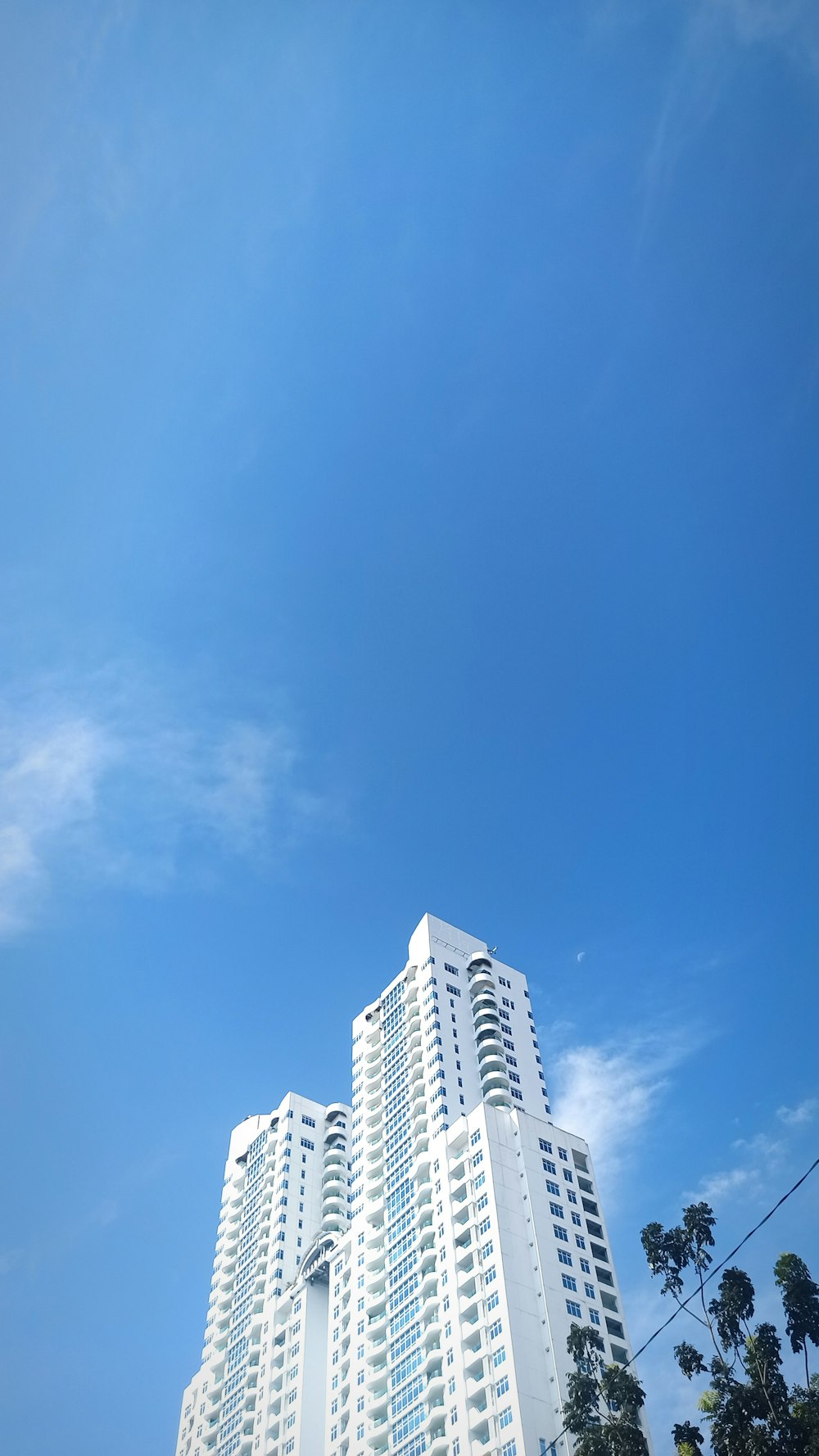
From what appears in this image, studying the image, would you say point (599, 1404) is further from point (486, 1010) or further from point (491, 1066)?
point (486, 1010)

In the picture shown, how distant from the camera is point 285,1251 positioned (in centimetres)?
11719

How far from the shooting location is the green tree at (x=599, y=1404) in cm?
6125

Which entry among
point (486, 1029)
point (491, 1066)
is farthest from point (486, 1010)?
point (491, 1066)

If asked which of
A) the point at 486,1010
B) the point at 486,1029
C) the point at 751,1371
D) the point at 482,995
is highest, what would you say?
the point at 482,995

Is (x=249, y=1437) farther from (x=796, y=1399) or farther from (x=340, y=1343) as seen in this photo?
(x=796, y=1399)

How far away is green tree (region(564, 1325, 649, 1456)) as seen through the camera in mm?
61250

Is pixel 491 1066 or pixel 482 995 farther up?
pixel 482 995

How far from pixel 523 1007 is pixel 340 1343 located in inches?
1324

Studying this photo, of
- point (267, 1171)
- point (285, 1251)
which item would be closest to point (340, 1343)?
point (285, 1251)

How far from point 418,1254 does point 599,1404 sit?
69.4 ft

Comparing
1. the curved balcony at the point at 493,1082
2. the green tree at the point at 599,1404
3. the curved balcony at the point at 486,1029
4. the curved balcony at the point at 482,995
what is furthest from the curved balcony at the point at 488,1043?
the green tree at the point at 599,1404

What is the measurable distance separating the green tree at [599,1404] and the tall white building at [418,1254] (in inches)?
100

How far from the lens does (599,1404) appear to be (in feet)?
243

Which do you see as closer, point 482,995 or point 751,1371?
point 751,1371
